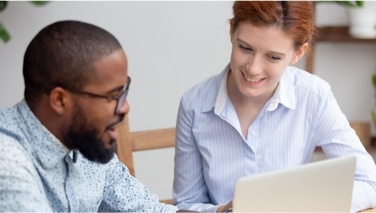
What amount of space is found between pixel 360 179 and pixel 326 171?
17.7 inches

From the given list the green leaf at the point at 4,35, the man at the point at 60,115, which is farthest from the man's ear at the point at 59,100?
the green leaf at the point at 4,35

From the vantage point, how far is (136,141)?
1803mm

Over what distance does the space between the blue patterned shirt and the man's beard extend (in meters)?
0.03

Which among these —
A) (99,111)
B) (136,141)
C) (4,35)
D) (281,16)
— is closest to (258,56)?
(281,16)

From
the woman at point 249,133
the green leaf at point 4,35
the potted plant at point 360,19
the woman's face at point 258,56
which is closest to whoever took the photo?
the woman's face at point 258,56

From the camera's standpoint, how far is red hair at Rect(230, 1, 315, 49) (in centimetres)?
159

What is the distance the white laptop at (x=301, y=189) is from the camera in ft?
3.85

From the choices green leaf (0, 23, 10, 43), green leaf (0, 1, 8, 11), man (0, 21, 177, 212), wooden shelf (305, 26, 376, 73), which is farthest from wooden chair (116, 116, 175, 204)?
wooden shelf (305, 26, 376, 73)

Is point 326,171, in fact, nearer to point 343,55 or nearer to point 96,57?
point 96,57

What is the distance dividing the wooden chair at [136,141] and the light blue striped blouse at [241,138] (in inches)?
4.6

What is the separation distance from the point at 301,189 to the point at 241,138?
48 centimetres

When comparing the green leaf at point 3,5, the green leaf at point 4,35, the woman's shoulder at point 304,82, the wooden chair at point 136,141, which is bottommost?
the wooden chair at point 136,141

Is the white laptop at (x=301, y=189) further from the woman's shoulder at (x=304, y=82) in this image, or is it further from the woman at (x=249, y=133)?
the woman's shoulder at (x=304, y=82)

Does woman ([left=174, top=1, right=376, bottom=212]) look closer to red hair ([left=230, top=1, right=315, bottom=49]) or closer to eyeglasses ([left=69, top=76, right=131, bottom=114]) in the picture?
red hair ([left=230, top=1, right=315, bottom=49])
